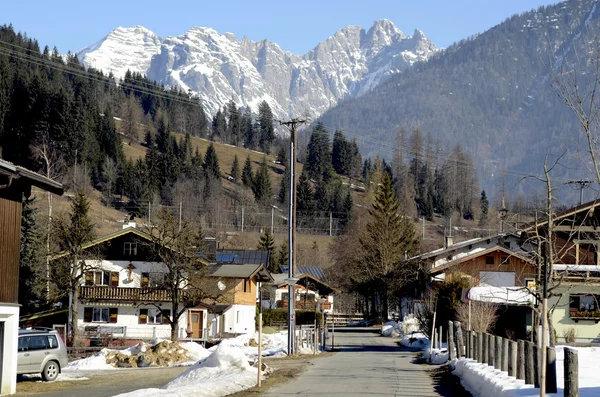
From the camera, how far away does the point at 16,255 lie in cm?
2627

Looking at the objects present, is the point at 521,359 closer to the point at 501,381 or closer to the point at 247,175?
the point at 501,381

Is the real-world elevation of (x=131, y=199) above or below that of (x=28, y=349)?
above

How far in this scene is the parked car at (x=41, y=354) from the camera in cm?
2920

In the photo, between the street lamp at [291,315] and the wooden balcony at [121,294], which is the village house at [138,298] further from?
the street lamp at [291,315]

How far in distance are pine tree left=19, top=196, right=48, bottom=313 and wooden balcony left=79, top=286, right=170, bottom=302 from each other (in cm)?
324

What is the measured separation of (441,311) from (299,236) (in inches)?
3826

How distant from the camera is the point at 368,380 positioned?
26.7 meters

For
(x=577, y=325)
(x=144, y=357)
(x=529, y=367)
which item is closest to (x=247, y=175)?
(x=577, y=325)

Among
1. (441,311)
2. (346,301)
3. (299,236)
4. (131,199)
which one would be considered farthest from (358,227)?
(441,311)

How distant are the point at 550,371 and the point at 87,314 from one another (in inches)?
2037

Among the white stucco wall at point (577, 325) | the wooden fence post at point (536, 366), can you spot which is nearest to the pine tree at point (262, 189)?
the white stucco wall at point (577, 325)

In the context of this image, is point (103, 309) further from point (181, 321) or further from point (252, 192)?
point (252, 192)

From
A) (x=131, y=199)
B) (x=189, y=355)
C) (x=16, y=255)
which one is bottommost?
(x=189, y=355)

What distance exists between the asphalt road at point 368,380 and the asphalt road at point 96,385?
5038mm
